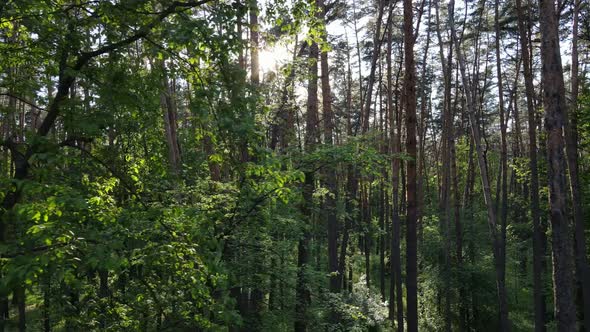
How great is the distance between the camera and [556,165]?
830 centimetres

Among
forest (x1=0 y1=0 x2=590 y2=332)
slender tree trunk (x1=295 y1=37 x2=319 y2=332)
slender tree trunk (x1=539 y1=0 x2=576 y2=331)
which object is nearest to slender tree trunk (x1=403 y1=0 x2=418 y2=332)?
forest (x1=0 y1=0 x2=590 y2=332)

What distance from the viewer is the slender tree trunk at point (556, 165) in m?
8.12

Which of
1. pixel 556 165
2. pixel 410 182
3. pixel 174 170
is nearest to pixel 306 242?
pixel 410 182

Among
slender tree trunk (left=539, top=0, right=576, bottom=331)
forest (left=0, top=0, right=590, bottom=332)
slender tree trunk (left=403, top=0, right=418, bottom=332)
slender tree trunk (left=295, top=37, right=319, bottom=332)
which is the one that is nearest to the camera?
forest (left=0, top=0, right=590, bottom=332)

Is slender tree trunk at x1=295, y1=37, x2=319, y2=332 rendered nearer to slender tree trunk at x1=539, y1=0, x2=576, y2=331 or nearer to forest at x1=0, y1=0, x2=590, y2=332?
forest at x1=0, y1=0, x2=590, y2=332

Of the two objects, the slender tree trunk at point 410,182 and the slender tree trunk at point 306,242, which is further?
the slender tree trunk at point 410,182

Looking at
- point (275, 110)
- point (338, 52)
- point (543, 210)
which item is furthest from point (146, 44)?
point (338, 52)

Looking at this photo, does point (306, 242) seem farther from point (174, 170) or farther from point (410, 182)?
point (174, 170)

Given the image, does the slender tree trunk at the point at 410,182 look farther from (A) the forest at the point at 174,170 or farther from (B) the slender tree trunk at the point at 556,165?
(B) the slender tree trunk at the point at 556,165

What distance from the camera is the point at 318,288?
1041 centimetres

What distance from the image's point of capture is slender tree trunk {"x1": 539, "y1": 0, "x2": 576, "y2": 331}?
812 centimetres

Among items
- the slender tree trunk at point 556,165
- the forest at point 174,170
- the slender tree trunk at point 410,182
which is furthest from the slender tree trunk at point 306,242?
the slender tree trunk at point 556,165

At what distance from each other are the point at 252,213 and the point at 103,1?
4.30 metres

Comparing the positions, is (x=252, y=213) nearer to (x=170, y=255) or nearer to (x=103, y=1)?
(x=170, y=255)
